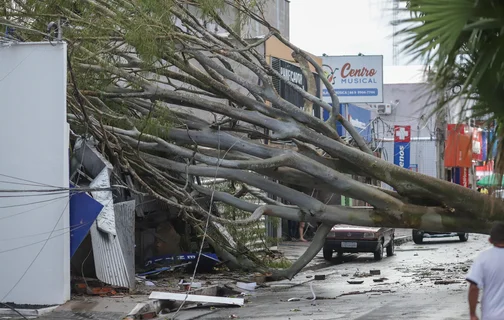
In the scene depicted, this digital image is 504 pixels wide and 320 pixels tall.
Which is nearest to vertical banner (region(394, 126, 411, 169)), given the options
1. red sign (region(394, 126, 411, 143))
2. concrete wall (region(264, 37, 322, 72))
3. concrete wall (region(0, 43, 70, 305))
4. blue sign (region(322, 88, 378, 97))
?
red sign (region(394, 126, 411, 143))

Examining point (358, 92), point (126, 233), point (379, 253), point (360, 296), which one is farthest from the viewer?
point (358, 92)

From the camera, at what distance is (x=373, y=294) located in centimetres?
1700

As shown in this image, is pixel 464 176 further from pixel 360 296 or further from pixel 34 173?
pixel 34 173

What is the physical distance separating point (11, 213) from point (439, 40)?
9.75 meters

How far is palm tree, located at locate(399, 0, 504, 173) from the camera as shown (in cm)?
596

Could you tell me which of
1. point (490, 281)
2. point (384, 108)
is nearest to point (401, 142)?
point (384, 108)

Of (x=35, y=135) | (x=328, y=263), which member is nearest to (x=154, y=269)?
(x=35, y=135)

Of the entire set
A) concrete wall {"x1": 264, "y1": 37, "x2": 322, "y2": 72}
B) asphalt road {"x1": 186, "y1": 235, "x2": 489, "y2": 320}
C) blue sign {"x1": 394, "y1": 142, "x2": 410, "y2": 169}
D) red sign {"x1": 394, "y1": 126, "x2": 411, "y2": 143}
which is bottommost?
asphalt road {"x1": 186, "y1": 235, "x2": 489, "y2": 320}

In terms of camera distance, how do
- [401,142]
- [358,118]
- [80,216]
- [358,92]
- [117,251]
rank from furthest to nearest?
[401,142] → [358,118] → [358,92] → [117,251] → [80,216]

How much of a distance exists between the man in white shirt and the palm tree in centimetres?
71

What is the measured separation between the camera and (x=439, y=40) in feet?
20.2

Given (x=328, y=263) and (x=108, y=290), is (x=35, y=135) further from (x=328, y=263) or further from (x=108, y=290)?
(x=328, y=263)

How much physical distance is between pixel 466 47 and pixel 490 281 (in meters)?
1.98

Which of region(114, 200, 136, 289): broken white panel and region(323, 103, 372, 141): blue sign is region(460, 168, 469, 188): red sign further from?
region(114, 200, 136, 289): broken white panel
